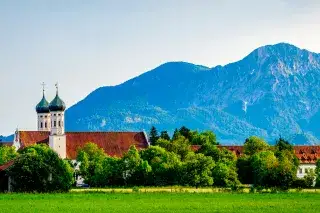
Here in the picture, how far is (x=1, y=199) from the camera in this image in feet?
237

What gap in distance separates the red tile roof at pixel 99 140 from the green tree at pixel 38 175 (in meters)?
42.1

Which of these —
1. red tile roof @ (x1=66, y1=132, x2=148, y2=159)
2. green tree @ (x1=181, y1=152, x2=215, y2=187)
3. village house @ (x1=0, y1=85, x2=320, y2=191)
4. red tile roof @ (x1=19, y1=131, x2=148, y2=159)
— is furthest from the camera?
red tile roof @ (x1=66, y1=132, x2=148, y2=159)

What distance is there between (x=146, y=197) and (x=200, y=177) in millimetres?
26463

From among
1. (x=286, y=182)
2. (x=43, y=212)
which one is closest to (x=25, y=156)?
(x=286, y=182)

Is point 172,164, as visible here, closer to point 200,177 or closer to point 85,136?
point 200,177

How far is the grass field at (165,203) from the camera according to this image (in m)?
57.1

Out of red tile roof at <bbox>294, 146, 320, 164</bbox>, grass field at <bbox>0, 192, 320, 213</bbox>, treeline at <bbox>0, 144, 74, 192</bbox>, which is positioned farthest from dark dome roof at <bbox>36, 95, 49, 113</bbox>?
grass field at <bbox>0, 192, 320, 213</bbox>

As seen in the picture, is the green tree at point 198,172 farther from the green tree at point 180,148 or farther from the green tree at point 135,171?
the green tree at point 180,148

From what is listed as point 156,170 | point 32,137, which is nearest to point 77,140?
point 32,137

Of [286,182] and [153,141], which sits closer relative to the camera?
[286,182]

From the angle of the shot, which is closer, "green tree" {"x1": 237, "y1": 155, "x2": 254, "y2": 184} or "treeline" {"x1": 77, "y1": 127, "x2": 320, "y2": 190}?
"treeline" {"x1": 77, "y1": 127, "x2": 320, "y2": 190}

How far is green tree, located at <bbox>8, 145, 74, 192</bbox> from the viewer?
293 feet

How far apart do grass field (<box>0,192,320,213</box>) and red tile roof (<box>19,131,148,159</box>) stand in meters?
57.2

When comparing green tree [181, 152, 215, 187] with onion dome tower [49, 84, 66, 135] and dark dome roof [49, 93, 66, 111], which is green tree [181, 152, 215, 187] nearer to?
onion dome tower [49, 84, 66, 135]
